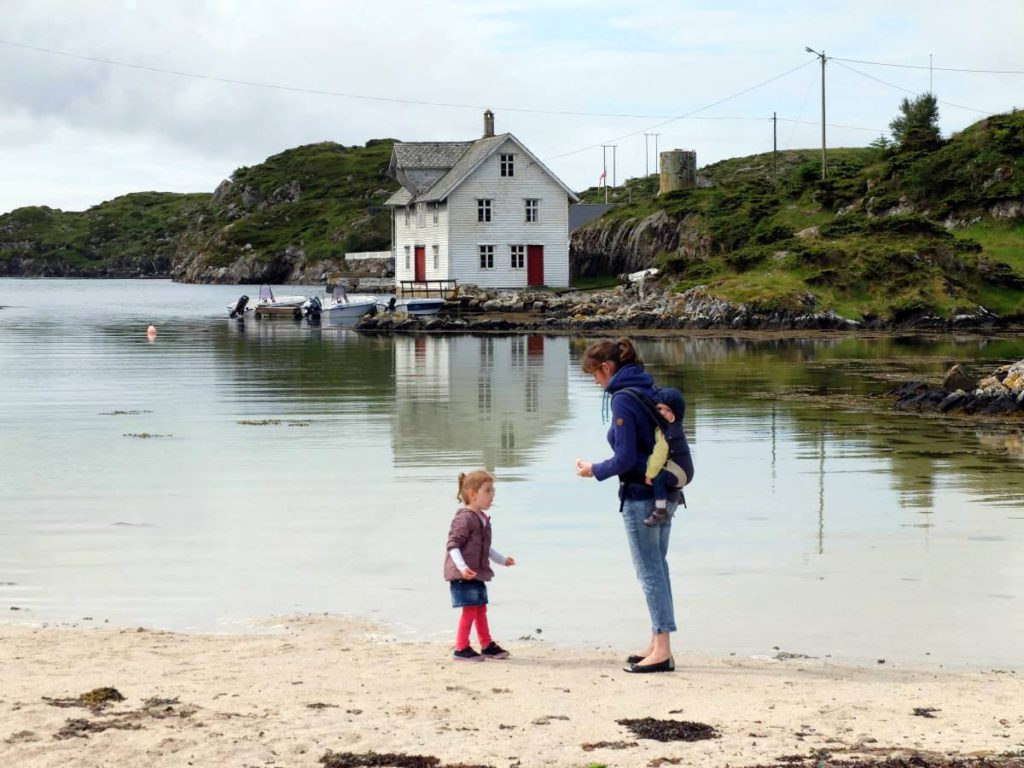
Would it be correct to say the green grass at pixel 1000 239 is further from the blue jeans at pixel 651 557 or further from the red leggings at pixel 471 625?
the red leggings at pixel 471 625

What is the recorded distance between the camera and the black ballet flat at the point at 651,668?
8.37 m

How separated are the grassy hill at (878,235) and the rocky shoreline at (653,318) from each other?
0.65 metres

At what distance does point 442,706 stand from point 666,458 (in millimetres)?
2110

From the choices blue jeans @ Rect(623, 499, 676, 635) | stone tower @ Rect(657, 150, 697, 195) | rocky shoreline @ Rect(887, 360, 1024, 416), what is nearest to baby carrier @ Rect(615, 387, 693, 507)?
blue jeans @ Rect(623, 499, 676, 635)

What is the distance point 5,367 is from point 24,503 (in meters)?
22.7

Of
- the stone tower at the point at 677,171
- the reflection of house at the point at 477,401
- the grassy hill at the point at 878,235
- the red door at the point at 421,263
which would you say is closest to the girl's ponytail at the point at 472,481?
the reflection of house at the point at 477,401

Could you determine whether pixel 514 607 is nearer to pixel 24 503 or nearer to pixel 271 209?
pixel 24 503

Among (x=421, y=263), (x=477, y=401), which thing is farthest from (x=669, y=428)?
(x=421, y=263)

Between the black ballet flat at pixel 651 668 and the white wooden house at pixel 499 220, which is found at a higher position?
the white wooden house at pixel 499 220

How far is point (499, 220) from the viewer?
2918 inches

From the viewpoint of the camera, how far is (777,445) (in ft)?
66.3

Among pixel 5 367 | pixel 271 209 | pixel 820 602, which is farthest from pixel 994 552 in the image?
pixel 271 209

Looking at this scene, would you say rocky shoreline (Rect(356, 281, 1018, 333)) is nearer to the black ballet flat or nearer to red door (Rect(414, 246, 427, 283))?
red door (Rect(414, 246, 427, 283))

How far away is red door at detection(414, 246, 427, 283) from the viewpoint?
3076 inches
